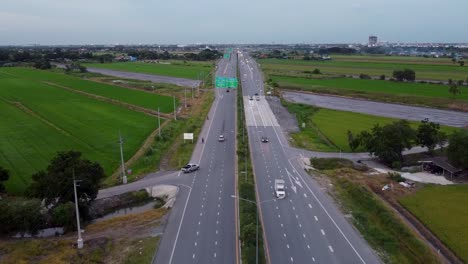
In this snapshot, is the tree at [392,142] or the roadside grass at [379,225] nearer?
the roadside grass at [379,225]

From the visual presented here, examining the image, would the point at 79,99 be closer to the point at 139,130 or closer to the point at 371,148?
the point at 139,130

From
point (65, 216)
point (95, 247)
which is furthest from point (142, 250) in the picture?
point (65, 216)

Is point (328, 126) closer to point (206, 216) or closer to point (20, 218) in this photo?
point (206, 216)

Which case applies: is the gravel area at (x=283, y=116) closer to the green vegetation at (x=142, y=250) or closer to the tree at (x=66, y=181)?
the tree at (x=66, y=181)

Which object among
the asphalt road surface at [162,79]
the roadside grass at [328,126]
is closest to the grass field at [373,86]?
the asphalt road surface at [162,79]

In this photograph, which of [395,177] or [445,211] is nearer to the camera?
[445,211]

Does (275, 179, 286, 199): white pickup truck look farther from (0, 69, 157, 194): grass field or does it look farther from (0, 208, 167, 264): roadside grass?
(0, 69, 157, 194): grass field

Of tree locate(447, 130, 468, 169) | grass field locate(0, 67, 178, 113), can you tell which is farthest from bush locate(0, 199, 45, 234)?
grass field locate(0, 67, 178, 113)
